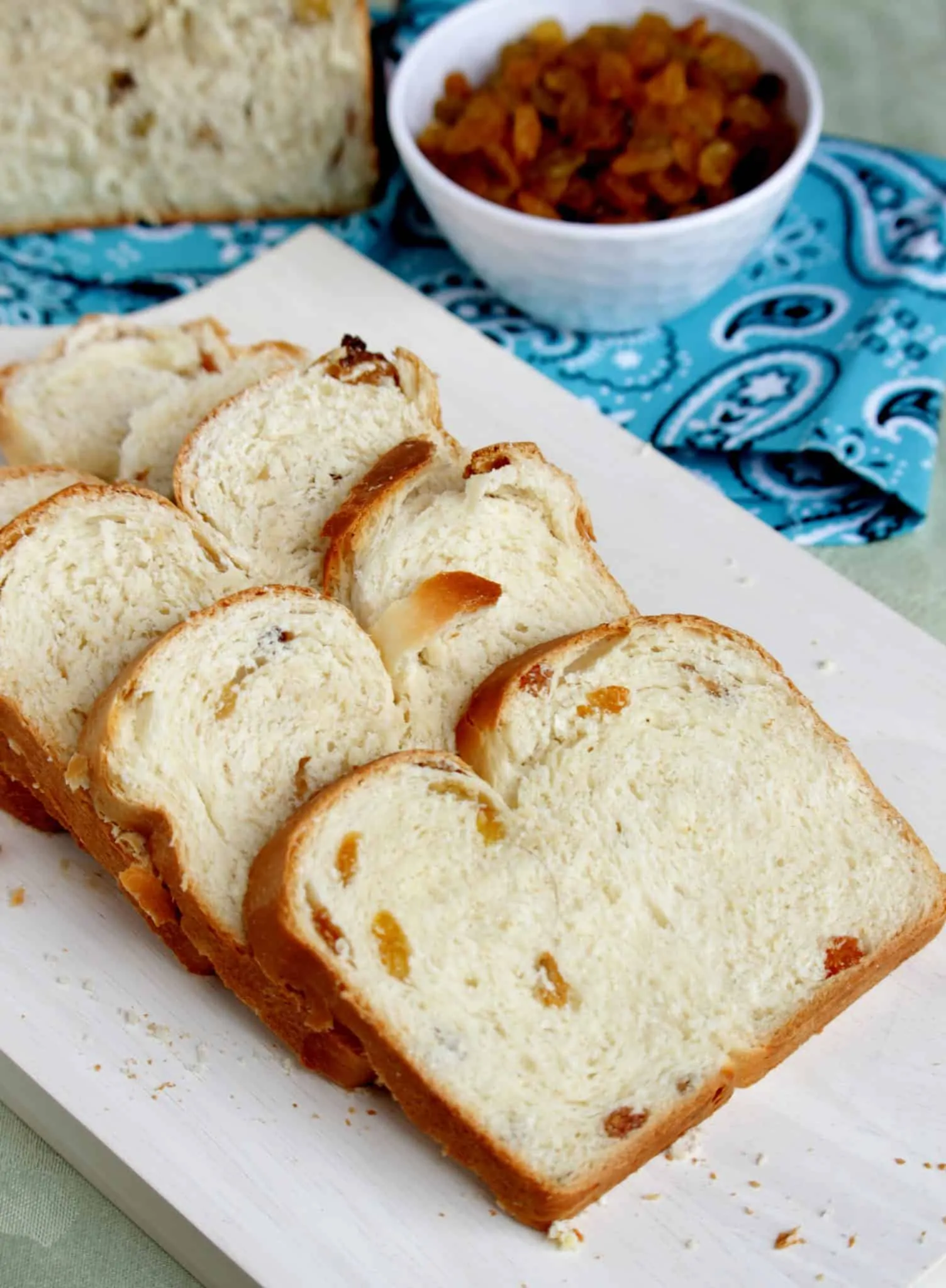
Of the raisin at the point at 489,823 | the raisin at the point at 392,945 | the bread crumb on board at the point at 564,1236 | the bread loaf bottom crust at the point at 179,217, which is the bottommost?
the bread crumb on board at the point at 564,1236

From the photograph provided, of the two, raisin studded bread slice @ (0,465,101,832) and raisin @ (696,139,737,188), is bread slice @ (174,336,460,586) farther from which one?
raisin @ (696,139,737,188)

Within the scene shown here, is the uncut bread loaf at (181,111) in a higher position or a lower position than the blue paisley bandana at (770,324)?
higher

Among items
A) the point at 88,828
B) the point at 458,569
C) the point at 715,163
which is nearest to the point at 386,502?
the point at 458,569

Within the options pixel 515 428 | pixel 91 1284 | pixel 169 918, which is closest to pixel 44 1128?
pixel 91 1284

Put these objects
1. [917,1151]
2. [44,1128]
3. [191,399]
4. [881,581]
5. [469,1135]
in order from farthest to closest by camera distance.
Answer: [881,581] < [191,399] < [44,1128] < [917,1151] < [469,1135]

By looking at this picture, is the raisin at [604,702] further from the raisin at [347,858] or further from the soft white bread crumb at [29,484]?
the soft white bread crumb at [29,484]

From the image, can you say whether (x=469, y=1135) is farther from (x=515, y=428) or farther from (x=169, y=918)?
(x=515, y=428)

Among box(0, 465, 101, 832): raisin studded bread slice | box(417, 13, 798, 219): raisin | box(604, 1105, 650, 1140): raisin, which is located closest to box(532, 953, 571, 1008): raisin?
box(604, 1105, 650, 1140): raisin

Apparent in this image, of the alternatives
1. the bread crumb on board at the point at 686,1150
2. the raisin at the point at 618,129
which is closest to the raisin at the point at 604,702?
the bread crumb on board at the point at 686,1150
